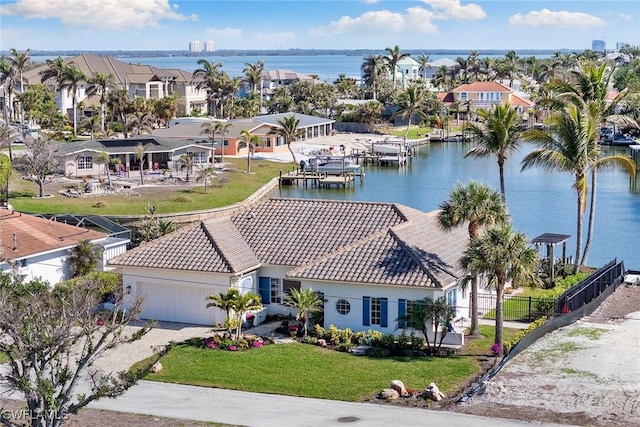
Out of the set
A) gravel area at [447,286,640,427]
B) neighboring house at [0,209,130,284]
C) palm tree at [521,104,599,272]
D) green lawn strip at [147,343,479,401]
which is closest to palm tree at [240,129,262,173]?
neighboring house at [0,209,130,284]

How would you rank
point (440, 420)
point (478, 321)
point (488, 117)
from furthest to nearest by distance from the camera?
point (488, 117) → point (478, 321) → point (440, 420)

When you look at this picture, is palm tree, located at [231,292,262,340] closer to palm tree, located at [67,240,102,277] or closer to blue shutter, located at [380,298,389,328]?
blue shutter, located at [380,298,389,328]

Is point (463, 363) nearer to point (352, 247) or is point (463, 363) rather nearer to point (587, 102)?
point (352, 247)

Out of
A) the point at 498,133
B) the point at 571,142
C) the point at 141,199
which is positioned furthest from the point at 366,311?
the point at 141,199

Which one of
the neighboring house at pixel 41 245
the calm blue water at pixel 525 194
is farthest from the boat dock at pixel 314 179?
the neighboring house at pixel 41 245

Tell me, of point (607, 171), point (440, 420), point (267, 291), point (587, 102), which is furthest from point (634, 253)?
point (607, 171)

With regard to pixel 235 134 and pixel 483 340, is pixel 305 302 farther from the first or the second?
pixel 235 134

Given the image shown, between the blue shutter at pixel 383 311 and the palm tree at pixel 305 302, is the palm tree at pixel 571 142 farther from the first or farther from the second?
the palm tree at pixel 305 302
